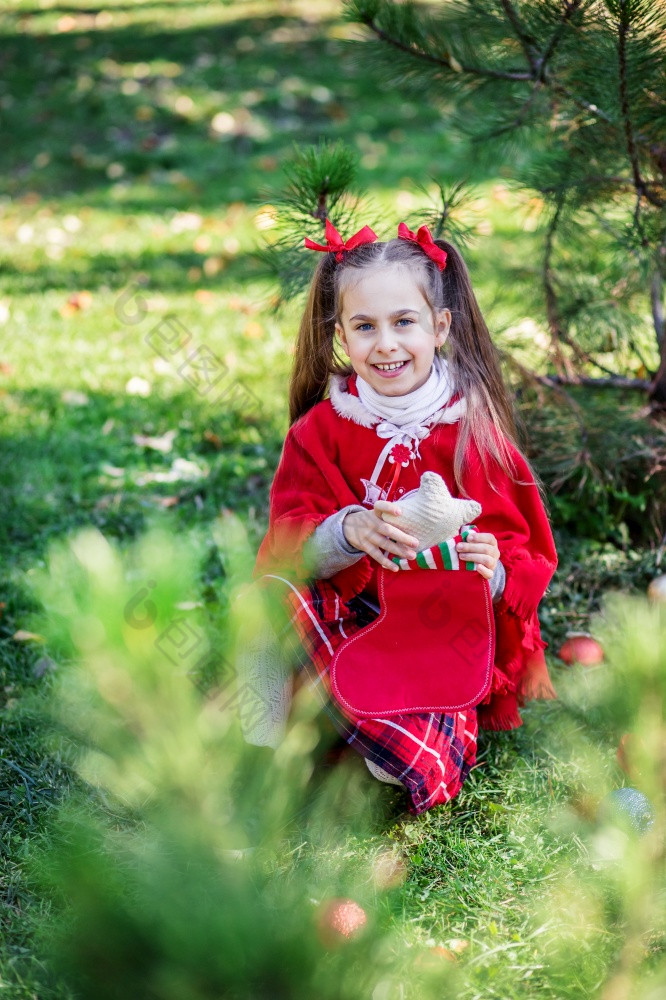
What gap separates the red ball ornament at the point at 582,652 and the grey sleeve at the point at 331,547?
658 millimetres

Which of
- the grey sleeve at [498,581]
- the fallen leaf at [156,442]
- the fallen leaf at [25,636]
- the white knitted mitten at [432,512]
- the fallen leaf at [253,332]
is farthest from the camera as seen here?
the fallen leaf at [253,332]

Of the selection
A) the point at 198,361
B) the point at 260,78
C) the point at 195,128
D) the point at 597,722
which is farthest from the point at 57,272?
the point at 597,722

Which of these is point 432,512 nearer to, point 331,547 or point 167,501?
point 331,547

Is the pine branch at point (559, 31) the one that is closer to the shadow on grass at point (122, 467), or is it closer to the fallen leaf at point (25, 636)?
the shadow on grass at point (122, 467)

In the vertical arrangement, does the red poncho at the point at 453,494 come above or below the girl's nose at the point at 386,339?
below

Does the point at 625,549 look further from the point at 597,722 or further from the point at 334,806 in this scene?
the point at 597,722

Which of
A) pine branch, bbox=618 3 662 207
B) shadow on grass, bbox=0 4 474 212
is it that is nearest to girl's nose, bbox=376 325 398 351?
pine branch, bbox=618 3 662 207

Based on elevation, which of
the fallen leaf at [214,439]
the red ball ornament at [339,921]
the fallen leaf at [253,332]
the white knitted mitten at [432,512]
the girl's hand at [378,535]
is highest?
the red ball ornament at [339,921]

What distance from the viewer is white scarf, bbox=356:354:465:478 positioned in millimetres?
1853

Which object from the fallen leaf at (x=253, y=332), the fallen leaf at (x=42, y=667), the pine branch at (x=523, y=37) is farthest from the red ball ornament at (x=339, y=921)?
the fallen leaf at (x=253, y=332)

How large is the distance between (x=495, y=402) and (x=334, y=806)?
2.94 feet

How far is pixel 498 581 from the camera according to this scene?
6.13 ft

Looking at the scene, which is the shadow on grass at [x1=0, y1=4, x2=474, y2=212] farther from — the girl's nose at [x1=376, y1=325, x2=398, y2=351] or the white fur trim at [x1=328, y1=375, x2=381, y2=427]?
the girl's nose at [x1=376, y1=325, x2=398, y2=351]

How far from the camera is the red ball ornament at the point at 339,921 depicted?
2.00 ft
